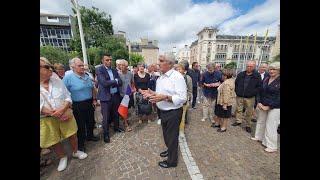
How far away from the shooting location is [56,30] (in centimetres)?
4841

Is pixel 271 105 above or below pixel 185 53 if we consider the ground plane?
below

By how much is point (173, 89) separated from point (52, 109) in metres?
2.19

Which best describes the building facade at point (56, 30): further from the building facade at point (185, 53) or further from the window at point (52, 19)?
the building facade at point (185, 53)

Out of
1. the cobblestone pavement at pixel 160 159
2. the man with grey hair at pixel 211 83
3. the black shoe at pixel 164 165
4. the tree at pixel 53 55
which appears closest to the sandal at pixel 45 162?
the cobblestone pavement at pixel 160 159

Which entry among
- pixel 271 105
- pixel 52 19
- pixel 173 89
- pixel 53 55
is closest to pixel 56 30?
pixel 52 19

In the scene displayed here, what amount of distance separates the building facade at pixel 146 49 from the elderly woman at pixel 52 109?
80.1 metres

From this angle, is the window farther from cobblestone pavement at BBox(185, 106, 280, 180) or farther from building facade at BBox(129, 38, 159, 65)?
cobblestone pavement at BBox(185, 106, 280, 180)

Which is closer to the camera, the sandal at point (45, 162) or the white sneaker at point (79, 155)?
the sandal at point (45, 162)

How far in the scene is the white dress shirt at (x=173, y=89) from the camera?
2.96m

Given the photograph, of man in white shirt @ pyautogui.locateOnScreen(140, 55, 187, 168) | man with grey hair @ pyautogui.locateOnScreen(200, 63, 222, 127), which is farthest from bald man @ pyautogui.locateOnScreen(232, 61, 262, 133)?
man in white shirt @ pyautogui.locateOnScreen(140, 55, 187, 168)

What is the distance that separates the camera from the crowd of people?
3000 millimetres

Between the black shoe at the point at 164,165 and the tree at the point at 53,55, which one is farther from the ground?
the tree at the point at 53,55

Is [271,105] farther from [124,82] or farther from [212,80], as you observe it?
[124,82]
